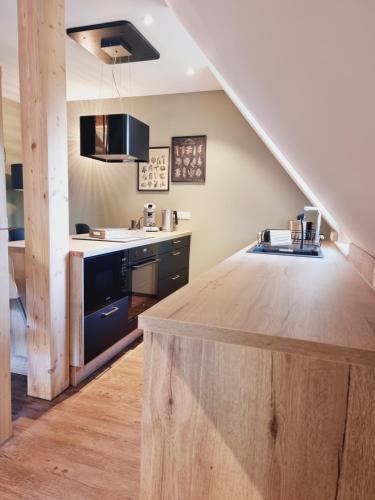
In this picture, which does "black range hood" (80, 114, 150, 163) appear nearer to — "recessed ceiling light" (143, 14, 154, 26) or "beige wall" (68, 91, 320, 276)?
"recessed ceiling light" (143, 14, 154, 26)

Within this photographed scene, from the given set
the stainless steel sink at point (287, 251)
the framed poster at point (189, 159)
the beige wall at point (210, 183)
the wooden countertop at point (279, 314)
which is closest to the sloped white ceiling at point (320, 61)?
the wooden countertop at point (279, 314)

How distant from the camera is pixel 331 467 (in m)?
0.64

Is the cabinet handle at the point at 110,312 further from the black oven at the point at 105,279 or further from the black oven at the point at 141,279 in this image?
the black oven at the point at 141,279

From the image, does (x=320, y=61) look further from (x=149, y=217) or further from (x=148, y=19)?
(x=149, y=217)

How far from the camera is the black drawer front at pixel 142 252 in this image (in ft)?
8.64

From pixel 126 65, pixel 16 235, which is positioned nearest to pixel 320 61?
pixel 126 65

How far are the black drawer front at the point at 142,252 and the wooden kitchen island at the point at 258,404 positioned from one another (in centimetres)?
182

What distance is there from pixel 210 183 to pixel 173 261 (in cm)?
102

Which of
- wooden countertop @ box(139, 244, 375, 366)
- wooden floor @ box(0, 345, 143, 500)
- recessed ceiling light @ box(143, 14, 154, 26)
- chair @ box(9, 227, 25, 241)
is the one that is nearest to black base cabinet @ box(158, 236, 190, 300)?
wooden floor @ box(0, 345, 143, 500)

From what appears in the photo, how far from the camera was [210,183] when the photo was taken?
378 centimetres

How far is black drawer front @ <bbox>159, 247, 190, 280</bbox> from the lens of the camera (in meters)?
3.24

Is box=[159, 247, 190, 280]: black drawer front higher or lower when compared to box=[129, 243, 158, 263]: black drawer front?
lower

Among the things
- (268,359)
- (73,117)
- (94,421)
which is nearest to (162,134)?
(73,117)

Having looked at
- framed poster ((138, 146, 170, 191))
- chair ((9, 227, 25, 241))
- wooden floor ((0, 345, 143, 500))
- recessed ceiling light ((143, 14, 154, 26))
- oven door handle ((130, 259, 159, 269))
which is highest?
recessed ceiling light ((143, 14, 154, 26))
